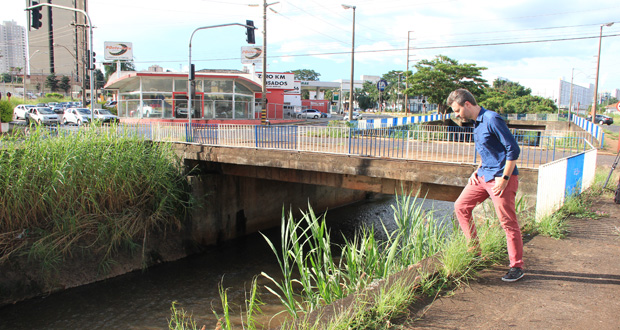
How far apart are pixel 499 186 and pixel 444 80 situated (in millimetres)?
44842

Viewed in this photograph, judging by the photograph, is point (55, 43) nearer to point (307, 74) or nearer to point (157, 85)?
point (307, 74)

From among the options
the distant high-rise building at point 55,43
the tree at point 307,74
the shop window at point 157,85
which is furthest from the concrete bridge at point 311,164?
the tree at point 307,74

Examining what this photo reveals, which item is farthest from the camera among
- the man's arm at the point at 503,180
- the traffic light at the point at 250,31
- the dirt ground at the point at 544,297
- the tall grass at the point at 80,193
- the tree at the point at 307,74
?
the tree at the point at 307,74

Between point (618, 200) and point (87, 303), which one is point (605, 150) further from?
point (87, 303)

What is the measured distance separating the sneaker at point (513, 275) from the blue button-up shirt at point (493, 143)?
0.82m

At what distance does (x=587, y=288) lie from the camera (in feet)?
11.9

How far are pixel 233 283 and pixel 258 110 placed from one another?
25.1m

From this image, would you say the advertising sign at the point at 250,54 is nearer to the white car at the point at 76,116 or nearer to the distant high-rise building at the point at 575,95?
the white car at the point at 76,116

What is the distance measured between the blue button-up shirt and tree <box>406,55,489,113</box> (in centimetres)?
4317

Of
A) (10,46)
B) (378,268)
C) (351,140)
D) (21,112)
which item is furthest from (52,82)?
(10,46)

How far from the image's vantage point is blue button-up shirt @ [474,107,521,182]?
3.60 metres

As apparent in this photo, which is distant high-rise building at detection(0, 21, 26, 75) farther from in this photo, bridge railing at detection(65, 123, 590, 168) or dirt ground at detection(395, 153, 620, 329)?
dirt ground at detection(395, 153, 620, 329)

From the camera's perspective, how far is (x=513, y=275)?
3.74 metres

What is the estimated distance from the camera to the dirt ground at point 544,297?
306cm
